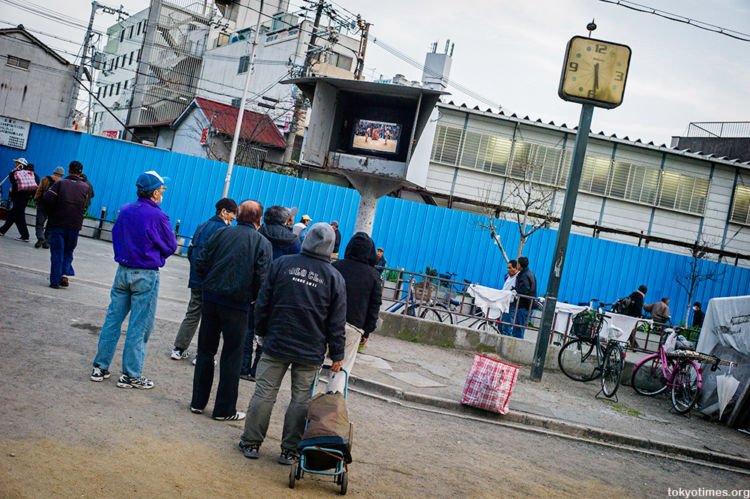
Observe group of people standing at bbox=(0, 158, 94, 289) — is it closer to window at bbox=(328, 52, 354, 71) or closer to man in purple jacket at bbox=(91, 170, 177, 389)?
man in purple jacket at bbox=(91, 170, 177, 389)

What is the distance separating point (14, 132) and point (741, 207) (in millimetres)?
29613

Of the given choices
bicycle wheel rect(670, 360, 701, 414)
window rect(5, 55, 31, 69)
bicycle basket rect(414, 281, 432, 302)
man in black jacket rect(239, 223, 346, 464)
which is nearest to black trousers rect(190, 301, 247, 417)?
man in black jacket rect(239, 223, 346, 464)

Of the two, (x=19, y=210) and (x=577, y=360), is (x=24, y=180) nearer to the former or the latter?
(x=19, y=210)

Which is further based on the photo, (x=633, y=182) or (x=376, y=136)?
(x=633, y=182)

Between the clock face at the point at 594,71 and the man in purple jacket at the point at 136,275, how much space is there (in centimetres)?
804

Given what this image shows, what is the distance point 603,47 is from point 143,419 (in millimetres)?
9987

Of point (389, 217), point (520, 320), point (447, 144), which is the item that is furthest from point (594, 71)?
point (447, 144)

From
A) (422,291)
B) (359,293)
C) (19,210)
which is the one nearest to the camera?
(359,293)

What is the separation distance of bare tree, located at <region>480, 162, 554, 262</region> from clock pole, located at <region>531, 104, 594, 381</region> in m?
11.8

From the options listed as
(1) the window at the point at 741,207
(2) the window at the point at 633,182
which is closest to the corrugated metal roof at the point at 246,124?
(2) the window at the point at 633,182

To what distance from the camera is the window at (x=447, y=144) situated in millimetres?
29094

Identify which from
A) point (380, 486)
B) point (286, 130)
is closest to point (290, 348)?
point (380, 486)

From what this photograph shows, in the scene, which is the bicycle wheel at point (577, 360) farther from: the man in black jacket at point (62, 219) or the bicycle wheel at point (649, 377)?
the man in black jacket at point (62, 219)

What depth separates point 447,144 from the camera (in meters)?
29.2
